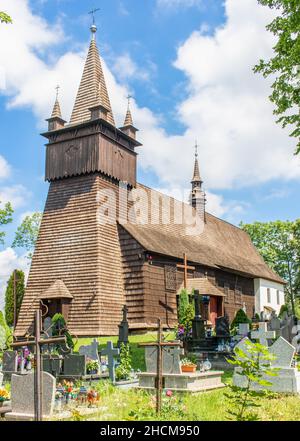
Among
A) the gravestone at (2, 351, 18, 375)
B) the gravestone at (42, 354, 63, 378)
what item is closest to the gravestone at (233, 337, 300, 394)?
→ the gravestone at (42, 354, 63, 378)

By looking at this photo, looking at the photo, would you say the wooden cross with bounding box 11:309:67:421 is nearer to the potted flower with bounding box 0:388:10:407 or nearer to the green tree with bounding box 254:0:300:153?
the potted flower with bounding box 0:388:10:407

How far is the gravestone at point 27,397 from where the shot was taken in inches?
273

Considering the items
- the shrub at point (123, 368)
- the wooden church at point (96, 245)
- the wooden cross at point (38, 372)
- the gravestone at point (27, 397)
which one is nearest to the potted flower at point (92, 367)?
the shrub at point (123, 368)

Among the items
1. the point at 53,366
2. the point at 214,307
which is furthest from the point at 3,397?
the point at 214,307

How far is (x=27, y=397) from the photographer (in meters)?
7.18

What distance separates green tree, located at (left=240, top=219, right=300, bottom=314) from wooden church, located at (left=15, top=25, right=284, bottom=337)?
94.6 feet

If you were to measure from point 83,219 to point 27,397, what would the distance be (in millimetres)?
18707

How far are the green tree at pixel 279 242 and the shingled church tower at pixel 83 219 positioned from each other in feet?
105

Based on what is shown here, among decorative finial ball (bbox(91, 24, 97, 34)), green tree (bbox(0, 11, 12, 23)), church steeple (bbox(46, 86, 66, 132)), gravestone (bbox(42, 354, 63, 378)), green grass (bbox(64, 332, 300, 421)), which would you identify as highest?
decorative finial ball (bbox(91, 24, 97, 34))

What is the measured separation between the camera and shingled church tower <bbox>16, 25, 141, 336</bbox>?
944 inches

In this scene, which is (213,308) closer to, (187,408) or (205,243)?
(205,243)

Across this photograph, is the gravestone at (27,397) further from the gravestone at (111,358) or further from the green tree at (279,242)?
the green tree at (279,242)

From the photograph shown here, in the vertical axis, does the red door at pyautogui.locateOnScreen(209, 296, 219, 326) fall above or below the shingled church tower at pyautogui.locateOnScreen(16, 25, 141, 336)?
below

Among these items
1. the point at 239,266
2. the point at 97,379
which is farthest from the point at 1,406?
the point at 239,266
